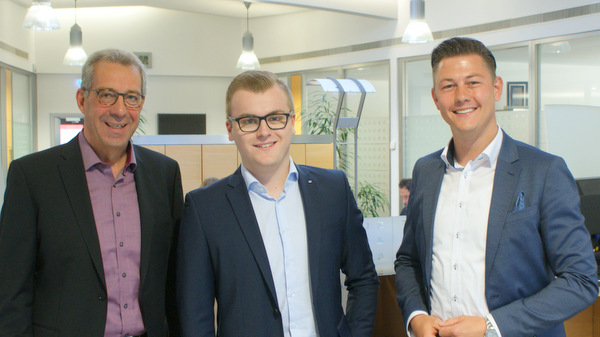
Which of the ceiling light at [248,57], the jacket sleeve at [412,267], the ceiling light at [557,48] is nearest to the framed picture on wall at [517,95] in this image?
the ceiling light at [557,48]

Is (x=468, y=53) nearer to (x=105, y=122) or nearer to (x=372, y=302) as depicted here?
(x=372, y=302)

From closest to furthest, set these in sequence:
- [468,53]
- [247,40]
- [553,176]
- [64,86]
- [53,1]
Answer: [553,176]
[468,53]
[247,40]
[53,1]
[64,86]

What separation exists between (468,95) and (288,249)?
2.28 feet

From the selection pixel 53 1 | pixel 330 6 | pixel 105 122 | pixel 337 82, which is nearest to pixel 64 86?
pixel 53 1

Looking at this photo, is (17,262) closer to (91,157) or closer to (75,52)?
(91,157)

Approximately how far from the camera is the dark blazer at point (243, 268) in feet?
5.64

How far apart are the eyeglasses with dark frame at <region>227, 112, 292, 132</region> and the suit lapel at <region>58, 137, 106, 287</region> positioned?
529mm

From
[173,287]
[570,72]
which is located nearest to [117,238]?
[173,287]

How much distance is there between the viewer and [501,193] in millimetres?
1689

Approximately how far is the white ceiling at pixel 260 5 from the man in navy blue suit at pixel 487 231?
6.62 metres

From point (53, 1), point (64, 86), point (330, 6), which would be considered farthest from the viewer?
point (64, 86)

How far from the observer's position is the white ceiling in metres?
8.42

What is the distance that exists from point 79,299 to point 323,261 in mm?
745

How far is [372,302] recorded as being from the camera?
1864 mm
